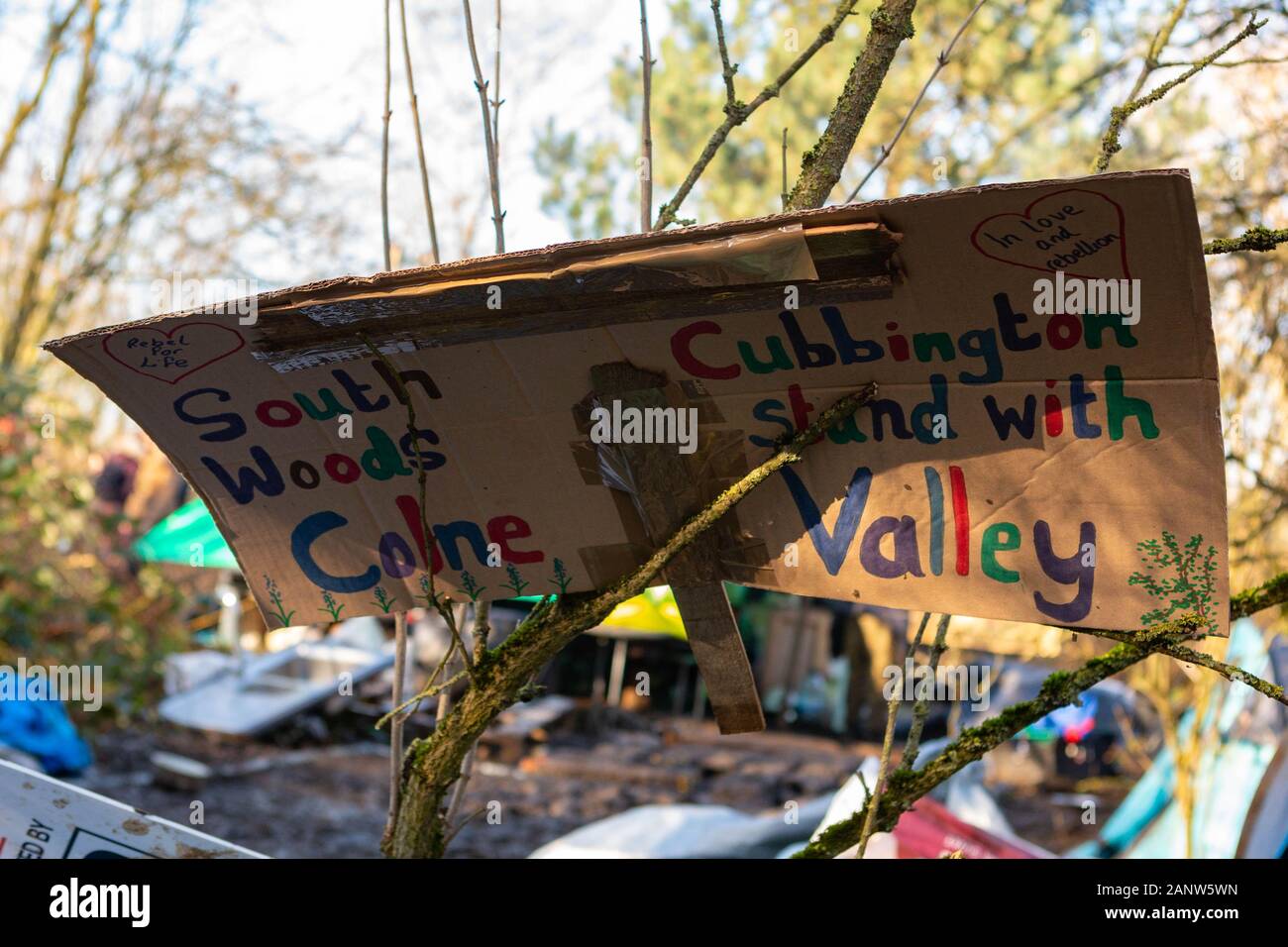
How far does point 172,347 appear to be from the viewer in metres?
1.86

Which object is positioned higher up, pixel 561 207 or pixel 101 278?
pixel 561 207

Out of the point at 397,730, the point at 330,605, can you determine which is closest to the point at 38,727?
the point at 397,730

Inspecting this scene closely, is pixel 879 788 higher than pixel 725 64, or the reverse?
pixel 725 64

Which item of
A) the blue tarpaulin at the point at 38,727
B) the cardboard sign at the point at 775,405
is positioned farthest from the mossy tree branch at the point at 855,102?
the blue tarpaulin at the point at 38,727

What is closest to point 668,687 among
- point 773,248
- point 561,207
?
point 561,207

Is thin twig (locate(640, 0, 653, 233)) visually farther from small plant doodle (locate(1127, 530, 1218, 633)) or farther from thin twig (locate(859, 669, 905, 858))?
small plant doodle (locate(1127, 530, 1218, 633))

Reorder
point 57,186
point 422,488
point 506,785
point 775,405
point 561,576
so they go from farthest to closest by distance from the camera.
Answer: point 57,186, point 506,785, point 561,576, point 422,488, point 775,405

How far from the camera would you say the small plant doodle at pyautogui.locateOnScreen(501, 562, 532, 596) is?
2.05 m

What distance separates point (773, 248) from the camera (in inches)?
59.6

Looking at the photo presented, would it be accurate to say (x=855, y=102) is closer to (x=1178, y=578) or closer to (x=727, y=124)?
(x=727, y=124)

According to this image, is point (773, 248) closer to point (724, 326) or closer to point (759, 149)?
point (724, 326)

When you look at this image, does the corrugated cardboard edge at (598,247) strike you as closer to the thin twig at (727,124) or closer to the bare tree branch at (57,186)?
the thin twig at (727,124)

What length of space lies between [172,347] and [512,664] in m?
0.77
